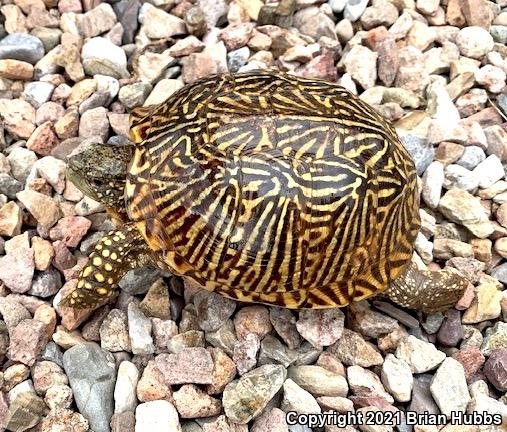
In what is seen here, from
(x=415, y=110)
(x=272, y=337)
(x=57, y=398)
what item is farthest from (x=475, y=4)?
(x=57, y=398)

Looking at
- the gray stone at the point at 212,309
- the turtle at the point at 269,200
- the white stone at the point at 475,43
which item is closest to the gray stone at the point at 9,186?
the turtle at the point at 269,200

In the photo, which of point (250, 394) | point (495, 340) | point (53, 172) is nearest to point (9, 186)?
point (53, 172)

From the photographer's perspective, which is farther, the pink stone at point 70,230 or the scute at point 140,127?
the pink stone at point 70,230

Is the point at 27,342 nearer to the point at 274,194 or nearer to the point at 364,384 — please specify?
the point at 274,194

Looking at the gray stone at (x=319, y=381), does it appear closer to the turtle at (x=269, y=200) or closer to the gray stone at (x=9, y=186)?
the turtle at (x=269, y=200)

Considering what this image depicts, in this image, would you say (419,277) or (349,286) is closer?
(349,286)

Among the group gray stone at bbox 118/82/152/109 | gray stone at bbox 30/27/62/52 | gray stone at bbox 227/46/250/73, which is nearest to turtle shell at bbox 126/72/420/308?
gray stone at bbox 118/82/152/109

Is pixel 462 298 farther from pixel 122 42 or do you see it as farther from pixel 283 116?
pixel 122 42
